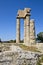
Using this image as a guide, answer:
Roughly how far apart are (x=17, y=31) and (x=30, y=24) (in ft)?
10.7

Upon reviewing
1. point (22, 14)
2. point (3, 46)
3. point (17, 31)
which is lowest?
point (3, 46)

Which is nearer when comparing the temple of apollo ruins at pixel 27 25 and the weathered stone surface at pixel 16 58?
the weathered stone surface at pixel 16 58

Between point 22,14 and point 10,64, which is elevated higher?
point 22,14

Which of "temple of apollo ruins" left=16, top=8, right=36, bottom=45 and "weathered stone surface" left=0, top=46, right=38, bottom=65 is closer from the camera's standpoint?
"weathered stone surface" left=0, top=46, right=38, bottom=65

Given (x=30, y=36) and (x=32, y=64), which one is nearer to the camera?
(x=32, y=64)

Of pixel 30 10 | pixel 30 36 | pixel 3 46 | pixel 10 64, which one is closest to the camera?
pixel 10 64

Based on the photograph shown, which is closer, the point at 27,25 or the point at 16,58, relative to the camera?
the point at 16,58

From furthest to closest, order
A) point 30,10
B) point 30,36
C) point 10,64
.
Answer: point 30,36, point 30,10, point 10,64

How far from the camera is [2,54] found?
11.4m

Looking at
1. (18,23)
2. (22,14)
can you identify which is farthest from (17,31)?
(22,14)

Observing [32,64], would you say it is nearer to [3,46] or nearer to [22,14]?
[3,46]

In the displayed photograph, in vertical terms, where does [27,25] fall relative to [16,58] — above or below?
above

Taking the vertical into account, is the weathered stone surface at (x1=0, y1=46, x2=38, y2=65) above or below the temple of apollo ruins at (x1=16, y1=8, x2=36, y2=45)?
below

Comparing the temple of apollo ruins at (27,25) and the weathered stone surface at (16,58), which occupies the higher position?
the temple of apollo ruins at (27,25)
